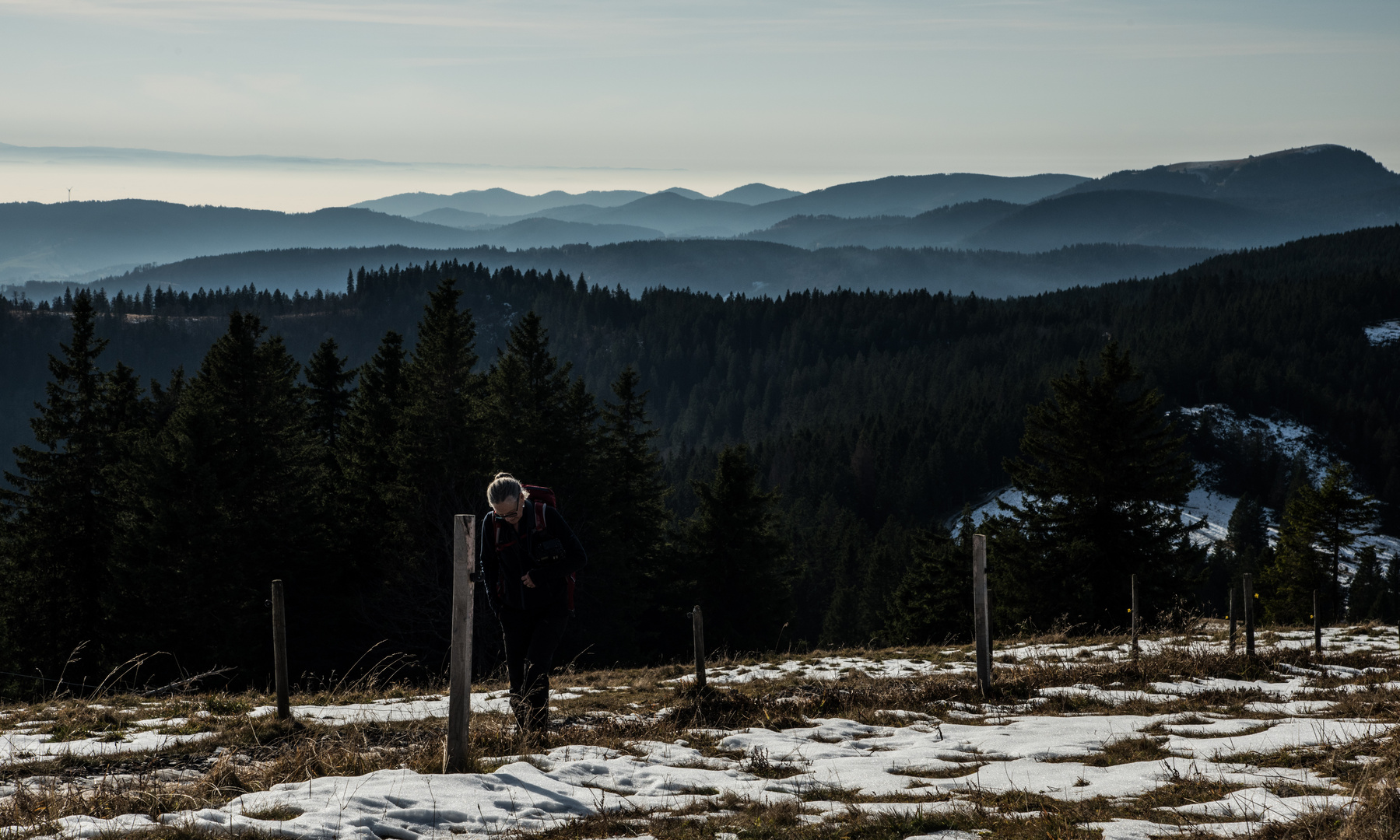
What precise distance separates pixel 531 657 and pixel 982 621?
4899mm

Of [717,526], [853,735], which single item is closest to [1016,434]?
[717,526]

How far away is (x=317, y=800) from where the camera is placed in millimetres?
5531

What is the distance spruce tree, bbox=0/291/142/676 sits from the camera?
2919cm

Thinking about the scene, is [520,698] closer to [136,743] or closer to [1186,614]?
[136,743]

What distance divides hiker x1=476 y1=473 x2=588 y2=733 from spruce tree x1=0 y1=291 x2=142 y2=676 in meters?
27.0

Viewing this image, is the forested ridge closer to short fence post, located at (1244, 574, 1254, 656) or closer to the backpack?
short fence post, located at (1244, 574, 1254, 656)

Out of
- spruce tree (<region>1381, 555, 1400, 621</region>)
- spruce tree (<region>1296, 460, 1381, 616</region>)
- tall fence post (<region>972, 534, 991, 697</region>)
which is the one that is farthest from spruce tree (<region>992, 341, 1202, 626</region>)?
spruce tree (<region>1381, 555, 1400, 621</region>)

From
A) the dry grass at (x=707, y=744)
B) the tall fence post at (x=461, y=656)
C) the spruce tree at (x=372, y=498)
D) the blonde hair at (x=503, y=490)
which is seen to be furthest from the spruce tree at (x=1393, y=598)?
the tall fence post at (x=461, y=656)

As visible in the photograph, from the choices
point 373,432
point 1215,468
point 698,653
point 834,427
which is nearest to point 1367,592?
point 1215,468

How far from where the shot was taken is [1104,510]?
30.8 m

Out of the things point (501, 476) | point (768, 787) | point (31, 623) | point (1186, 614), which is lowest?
point (31, 623)

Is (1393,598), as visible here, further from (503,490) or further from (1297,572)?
(503,490)

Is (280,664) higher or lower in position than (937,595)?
higher

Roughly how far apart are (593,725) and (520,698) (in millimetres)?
1265
